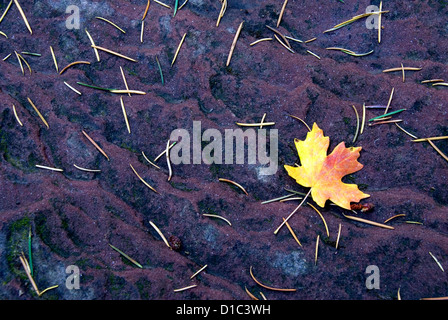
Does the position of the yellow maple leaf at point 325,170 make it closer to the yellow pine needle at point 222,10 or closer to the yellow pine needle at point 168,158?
the yellow pine needle at point 168,158

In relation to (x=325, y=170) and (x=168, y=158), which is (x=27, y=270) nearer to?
(x=168, y=158)

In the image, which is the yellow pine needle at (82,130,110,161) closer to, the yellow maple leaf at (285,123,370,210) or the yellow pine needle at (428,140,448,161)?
the yellow maple leaf at (285,123,370,210)

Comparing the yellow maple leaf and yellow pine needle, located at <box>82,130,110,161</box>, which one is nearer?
the yellow maple leaf

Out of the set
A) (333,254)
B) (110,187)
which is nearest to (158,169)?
(110,187)

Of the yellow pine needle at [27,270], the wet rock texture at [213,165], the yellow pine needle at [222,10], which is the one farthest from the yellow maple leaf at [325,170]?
the yellow pine needle at [27,270]

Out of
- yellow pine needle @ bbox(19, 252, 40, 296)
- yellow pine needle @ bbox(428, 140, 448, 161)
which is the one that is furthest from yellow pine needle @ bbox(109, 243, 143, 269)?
yellow pine needle @ bbox(428, 140, 448, 161)

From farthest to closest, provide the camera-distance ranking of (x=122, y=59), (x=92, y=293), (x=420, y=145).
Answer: (x=122, y=59)
(x=420, y=145)
(x=92, y=293)

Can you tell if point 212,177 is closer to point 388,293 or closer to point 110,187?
point 110,187
